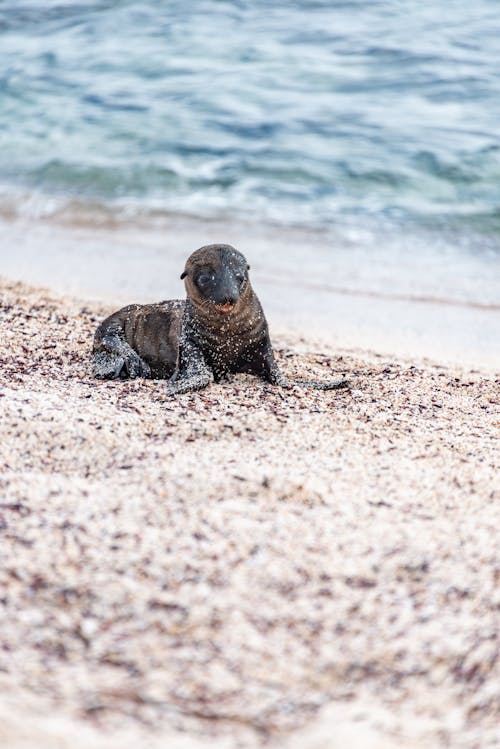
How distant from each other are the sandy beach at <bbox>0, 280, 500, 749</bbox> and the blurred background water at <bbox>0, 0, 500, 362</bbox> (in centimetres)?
447

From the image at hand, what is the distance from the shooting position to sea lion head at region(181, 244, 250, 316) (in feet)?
15.2

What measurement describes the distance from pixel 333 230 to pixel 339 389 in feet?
16.3

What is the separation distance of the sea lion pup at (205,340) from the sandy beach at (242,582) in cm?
88

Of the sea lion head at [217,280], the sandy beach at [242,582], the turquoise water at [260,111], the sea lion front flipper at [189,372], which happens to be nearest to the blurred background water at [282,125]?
the turquoise water at [260,111]

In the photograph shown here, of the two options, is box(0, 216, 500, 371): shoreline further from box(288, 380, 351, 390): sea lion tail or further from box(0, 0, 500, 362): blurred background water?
box(288, 380, 351, 390): sea lion tail

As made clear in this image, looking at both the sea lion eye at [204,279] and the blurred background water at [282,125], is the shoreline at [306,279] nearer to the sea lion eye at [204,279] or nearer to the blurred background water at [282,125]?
the blurred background water at [282,125]

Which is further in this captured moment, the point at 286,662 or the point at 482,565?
the point at 482,565

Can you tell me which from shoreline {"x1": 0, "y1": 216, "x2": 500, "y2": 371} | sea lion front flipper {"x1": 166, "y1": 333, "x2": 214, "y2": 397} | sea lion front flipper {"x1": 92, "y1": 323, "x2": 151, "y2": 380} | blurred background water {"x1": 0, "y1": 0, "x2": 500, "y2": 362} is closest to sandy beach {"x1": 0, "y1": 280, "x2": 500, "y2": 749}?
sea lion front flipper {"x1": 166, "y1": 333, "x2": 214, "y2": 397}

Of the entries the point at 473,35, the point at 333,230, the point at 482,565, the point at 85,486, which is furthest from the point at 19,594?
the point at 473,35

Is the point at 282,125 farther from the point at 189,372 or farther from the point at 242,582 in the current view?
the point at 242,582

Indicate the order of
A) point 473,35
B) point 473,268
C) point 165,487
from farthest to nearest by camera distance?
point 473,35
point 473,268
point 165,487

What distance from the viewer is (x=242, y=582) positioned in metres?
2.53

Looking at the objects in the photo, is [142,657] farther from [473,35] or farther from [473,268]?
[473,35]

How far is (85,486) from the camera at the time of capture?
3.01m
